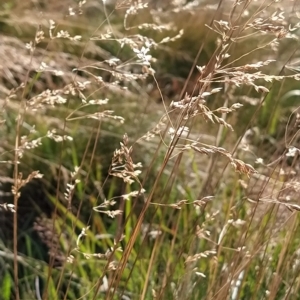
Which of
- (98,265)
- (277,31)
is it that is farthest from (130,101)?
(277,31)

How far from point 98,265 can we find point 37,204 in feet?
1.54

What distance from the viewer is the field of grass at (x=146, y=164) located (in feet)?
2.75

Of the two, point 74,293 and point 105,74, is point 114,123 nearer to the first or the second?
point 105,74

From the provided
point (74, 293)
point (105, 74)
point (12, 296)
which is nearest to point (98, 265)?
point (74, 293)

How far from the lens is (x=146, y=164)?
2.05 meters

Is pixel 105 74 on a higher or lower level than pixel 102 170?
higher

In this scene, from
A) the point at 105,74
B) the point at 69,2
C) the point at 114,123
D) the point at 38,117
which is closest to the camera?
the point at 38,117

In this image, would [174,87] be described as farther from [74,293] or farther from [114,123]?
[74,293]

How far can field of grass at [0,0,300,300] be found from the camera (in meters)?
0.84

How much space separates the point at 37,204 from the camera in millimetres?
1845

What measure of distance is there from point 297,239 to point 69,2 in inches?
65.1

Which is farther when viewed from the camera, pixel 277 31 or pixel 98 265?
pixel 98 265

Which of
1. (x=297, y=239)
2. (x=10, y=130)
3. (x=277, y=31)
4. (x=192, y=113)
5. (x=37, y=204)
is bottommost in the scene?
(x=37, y=204)

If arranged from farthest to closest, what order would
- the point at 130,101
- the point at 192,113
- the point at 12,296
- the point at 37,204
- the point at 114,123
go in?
the point at 130,101 → the point at 114,123 → the point at 37,204 → the point at 12,296 → the point at 192,113
